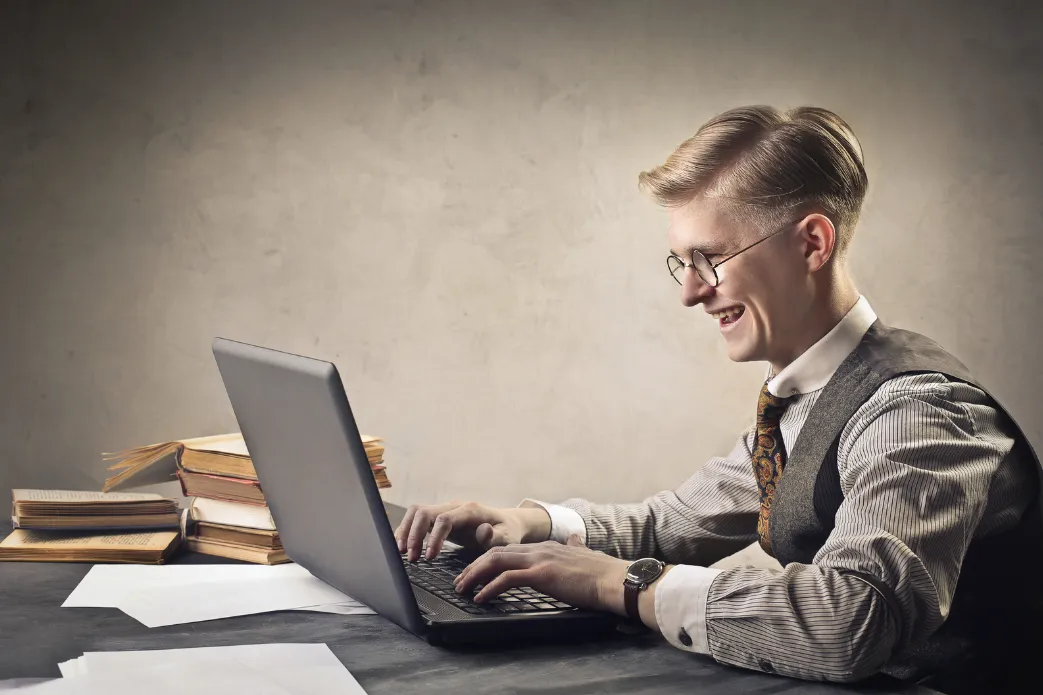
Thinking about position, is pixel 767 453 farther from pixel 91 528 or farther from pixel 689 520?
pixel 91 528

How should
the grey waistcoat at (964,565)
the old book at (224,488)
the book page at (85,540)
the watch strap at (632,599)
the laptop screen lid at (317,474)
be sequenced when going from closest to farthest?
the laptop screen lid at (317,474)
the watch strap at (632,599)
the grey waistcoat at (964,565)
the book page at (85,540)
the old book at (224,488)

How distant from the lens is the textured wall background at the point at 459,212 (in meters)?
2.27

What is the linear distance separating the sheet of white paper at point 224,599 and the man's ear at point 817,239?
0.80 metres

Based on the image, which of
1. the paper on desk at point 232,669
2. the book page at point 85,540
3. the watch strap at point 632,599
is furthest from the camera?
the book page at point 85,540

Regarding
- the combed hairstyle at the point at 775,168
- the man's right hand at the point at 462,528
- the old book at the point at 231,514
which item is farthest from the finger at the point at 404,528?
the combed hairstyle at the point at 775,168

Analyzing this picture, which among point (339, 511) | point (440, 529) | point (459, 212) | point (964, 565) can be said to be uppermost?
point (459, 212)

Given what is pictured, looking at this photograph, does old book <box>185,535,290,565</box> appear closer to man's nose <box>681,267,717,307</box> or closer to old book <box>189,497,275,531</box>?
old book <box>189,497,275,531</box>

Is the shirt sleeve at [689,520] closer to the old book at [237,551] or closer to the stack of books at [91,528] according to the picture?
the old book at [237,551]

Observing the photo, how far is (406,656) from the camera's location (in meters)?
1.05

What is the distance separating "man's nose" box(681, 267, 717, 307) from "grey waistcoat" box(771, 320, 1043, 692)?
25 cm

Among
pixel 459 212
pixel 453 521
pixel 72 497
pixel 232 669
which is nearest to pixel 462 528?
pixel 453 521

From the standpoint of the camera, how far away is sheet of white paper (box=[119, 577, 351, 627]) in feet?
3.92

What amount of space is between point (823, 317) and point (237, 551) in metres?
0.97

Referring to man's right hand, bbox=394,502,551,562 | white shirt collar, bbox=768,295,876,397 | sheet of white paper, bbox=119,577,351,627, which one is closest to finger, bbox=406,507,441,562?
man's right hand, bbox=394,502,551,562
